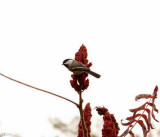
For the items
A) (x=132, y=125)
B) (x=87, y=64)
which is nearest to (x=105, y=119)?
(x=132, y=125)

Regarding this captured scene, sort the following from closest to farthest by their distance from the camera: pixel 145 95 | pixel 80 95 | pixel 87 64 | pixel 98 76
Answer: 1. pixel 80 95
2. pixel 87 64
3. pixel 98 76
4. pixel 145 95

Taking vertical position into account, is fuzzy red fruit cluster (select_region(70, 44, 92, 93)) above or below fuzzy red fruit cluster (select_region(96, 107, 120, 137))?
above

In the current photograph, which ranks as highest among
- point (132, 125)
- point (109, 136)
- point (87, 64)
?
point (87, 64)

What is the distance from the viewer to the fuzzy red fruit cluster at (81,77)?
1.36 meters

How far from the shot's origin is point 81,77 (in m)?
1.40

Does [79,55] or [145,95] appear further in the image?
[145,95]

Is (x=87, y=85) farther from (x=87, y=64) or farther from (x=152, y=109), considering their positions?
(x=152, y=109)

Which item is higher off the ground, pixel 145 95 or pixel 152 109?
pixel 145 95

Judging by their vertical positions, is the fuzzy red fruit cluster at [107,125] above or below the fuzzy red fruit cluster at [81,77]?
below

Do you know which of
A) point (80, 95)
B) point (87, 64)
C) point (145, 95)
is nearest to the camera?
point (80, 95)

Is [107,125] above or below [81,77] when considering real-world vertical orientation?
below

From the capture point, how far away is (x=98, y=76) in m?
1.54

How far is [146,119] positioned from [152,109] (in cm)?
7

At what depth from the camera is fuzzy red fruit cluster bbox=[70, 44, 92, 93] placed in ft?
4.46
